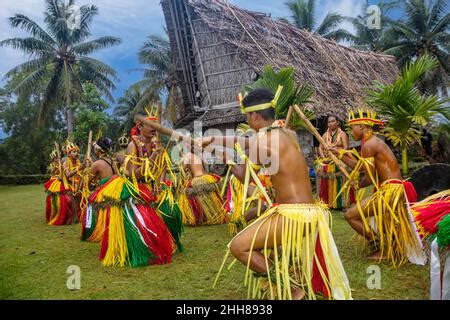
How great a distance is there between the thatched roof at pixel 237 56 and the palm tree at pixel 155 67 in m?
11.4

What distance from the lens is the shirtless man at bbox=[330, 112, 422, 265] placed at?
403cm

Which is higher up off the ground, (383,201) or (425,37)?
(425,37)

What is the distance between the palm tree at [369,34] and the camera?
24.7m

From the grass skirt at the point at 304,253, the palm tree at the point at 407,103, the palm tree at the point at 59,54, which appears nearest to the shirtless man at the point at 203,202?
the palm tree at the point at 407,103

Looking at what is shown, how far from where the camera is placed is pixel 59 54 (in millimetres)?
24359

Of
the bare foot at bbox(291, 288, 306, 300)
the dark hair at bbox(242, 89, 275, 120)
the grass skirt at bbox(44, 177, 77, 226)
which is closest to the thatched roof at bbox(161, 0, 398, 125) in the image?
the grass skirt at bbox(44, 177, 77, 226)

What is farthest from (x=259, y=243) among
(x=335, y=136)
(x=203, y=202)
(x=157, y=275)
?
(x=335, y=136)

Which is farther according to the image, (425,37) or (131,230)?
(425,37)

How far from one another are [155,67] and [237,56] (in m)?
16.5

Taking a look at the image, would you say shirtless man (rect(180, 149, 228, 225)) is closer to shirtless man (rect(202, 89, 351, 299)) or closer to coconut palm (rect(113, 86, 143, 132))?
shirtless man (rect(202, 89, 351, 299))

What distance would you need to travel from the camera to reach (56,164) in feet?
26.8

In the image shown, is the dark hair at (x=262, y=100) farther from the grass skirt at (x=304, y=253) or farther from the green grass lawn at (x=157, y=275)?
the green grass lawn at (x=157, y=275)

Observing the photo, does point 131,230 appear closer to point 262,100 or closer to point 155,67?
Result: point 262,100
